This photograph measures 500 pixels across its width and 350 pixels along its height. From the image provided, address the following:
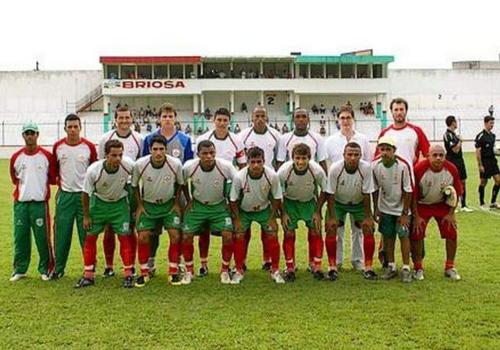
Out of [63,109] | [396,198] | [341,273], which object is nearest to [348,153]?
[396,198]

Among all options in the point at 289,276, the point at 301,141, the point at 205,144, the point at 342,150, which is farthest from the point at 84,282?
the point at 342,150

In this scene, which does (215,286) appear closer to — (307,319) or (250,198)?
(250,198)

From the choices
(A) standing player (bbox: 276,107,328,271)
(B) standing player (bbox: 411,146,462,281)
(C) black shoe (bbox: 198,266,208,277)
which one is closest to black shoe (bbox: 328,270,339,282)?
(B) standing player (bbox: 411,146,462,281)

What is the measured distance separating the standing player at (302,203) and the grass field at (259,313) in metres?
0.27

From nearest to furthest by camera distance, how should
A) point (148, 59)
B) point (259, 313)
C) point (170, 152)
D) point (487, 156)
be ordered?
point (259, 313), point (170, 152), point (487, 156), point (148, 59)

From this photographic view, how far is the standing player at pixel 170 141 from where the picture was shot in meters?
7.51

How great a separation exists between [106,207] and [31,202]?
973mm

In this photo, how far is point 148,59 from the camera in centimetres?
5147

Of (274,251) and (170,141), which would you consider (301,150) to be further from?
(170,141)

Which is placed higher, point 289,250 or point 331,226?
point 331,226

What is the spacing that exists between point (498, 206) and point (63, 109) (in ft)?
155

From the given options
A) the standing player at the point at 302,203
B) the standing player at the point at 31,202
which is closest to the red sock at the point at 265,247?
the standing player at the point at 302,203

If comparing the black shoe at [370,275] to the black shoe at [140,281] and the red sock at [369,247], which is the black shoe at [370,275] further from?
the black shoe at [140,281]

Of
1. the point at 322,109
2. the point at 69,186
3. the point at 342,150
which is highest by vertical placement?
the point at 322,109
